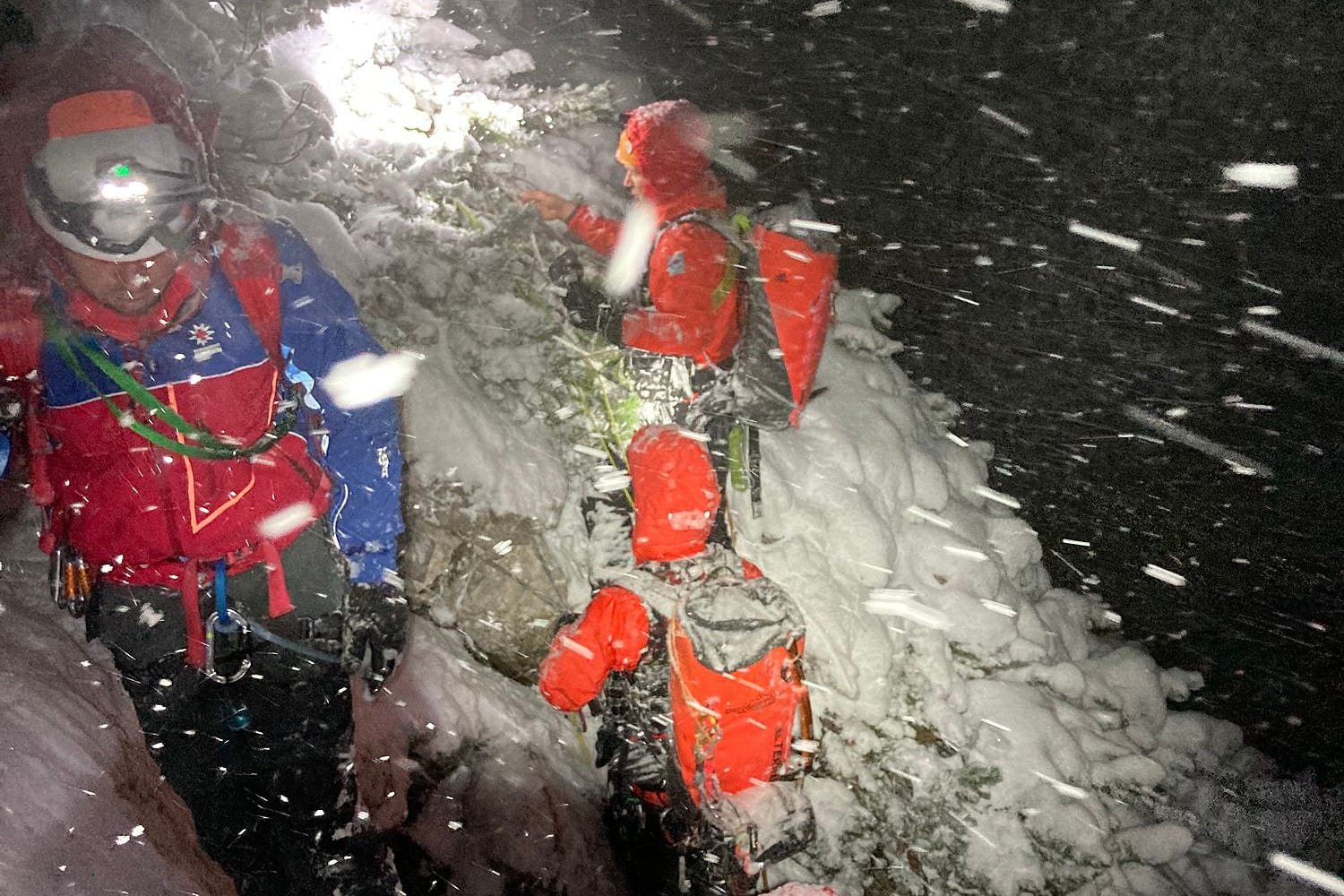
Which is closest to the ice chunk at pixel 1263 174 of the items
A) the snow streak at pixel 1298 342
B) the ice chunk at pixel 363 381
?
the snow streak at pixel 1298 342

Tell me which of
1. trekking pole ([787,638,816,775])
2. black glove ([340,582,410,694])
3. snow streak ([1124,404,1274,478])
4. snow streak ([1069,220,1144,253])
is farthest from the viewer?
snow streak ([1124,404,1274,478])

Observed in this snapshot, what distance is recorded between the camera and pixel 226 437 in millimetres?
2293

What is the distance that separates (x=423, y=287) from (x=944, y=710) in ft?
14.4

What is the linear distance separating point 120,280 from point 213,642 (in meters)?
1.29

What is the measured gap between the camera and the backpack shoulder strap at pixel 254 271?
2252 mm

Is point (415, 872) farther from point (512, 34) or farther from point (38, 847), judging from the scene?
point (512, 34)

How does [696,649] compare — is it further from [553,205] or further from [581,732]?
[553,205]

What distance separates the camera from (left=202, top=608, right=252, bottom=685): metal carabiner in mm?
2396

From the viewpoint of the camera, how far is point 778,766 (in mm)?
3107

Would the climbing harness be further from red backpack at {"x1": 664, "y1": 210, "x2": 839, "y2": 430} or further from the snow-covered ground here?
red backpack at {"x1": 664, "y1": 210, "x2": 839, "y2": 430}

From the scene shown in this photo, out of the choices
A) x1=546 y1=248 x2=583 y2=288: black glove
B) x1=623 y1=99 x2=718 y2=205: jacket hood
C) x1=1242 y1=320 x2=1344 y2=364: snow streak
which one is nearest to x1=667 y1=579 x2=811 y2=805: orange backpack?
x1=546 y1=248 x2=583 y2=288: black glove

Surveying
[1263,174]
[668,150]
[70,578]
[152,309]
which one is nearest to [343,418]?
[152,309]

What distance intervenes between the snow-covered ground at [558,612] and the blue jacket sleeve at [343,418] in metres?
1.60

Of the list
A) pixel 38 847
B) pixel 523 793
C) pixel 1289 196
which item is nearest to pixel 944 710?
pixel 523 793
